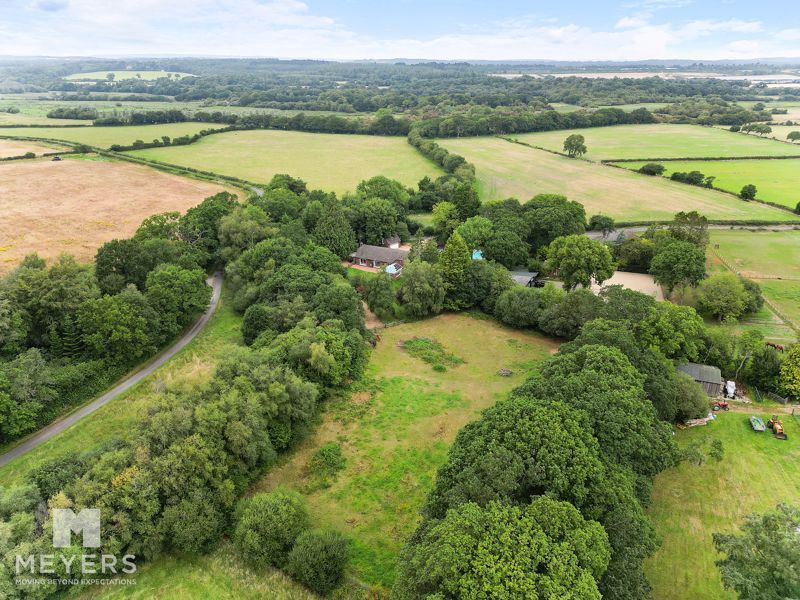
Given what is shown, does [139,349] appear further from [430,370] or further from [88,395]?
[430,370]

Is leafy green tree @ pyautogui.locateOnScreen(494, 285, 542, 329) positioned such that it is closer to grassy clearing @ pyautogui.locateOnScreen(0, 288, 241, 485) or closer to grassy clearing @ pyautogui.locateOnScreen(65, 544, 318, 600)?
grassy clearing @ pyautogui.locateOnScreen(0, 288, 241, 485)

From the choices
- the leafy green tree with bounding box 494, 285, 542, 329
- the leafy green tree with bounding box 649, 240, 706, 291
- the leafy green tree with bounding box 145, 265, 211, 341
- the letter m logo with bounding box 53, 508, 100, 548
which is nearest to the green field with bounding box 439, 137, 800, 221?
the leafy green tree with bounding box 649, 240, 706, 291

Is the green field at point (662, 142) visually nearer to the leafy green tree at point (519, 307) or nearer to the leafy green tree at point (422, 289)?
the leafy green tree at point (519, 307)

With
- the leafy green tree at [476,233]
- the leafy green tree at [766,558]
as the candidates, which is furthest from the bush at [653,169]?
the leafy green tree at [766,558]

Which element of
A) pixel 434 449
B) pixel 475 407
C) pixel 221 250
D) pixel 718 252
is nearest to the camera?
pixel 434 449

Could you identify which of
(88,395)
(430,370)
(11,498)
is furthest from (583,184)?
(11,498)

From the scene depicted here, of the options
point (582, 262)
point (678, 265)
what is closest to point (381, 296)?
point (582, 262)

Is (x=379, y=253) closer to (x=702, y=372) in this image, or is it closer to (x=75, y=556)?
(x=702, y=372)
